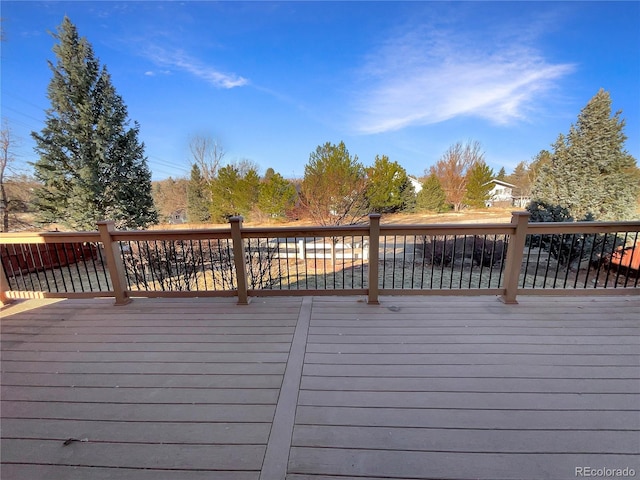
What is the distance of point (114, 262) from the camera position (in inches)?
114

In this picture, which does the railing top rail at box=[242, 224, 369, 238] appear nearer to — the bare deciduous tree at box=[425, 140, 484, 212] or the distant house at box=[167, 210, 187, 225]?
the distant house at box=[167, 210, 187, 225]

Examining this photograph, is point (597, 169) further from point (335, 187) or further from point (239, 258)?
point (239, 258)

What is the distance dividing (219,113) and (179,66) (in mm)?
7743

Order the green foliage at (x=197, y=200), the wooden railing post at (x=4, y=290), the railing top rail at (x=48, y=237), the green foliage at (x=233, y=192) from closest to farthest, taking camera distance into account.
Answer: the railing top rail at (x=48, y=237), the wooden railing post at (x=4, y=290), the green foliage at (x=233, y=192), the green foliage at (x=197, y=200)

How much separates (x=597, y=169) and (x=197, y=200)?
20.1 metres

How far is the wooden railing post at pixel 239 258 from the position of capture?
269 centimetres

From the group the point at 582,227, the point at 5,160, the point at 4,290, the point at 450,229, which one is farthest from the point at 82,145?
the point at 582,227

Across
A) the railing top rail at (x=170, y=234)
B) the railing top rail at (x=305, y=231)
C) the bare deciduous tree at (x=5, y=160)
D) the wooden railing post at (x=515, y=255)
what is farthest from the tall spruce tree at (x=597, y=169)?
the bare deciduous tree at (x=5, y=160)

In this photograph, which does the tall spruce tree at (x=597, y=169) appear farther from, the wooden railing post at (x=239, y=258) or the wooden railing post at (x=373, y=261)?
the wooden railing post at (x=239, y=258)

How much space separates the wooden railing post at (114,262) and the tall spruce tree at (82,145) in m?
7.77

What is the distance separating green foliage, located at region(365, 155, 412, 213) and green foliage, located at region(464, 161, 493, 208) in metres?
9.06

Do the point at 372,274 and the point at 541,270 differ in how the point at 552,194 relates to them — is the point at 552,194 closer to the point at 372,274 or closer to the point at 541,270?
the point at 541,270

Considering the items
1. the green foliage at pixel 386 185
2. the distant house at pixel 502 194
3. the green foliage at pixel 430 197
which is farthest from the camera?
the distant house at pixel 502 194
